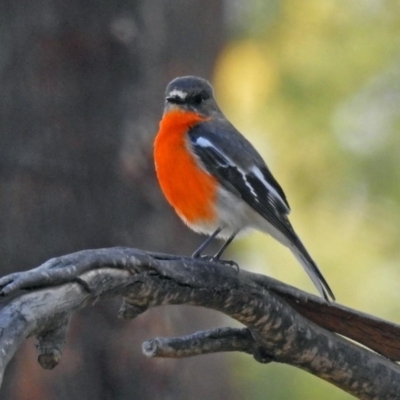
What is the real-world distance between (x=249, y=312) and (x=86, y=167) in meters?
2.03

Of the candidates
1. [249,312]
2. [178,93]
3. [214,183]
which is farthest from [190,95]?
[249,312]

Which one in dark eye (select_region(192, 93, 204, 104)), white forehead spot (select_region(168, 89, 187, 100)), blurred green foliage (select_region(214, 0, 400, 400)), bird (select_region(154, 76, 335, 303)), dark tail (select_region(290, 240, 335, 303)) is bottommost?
dark tail (select_region(290, 240, 335, 303))

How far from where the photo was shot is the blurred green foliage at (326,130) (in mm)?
7055

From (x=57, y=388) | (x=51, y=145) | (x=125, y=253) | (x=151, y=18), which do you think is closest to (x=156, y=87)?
(x=151, y=18)

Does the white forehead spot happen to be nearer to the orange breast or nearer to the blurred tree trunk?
the orange breast

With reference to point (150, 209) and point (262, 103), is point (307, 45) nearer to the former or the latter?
point (262, 103)

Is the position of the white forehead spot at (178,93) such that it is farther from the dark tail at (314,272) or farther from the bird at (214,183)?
the dark tail at (314,272)

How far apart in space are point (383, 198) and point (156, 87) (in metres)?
2.74

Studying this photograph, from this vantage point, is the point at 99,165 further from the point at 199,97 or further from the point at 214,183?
the point at 214,183

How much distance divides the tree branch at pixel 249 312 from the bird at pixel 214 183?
882 millimetres

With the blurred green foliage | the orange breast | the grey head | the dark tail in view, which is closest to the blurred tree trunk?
the grey head

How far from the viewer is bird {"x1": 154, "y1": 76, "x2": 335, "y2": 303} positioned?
4.34m

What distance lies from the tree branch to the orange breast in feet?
3.57

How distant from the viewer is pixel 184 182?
14.2 ft
